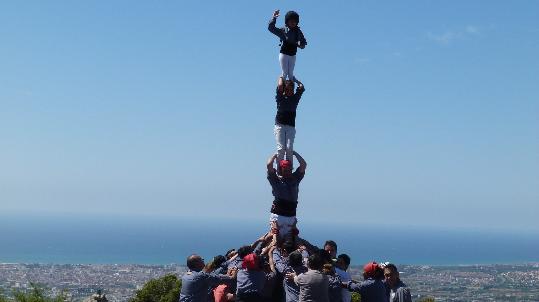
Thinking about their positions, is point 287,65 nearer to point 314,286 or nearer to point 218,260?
point 218,260

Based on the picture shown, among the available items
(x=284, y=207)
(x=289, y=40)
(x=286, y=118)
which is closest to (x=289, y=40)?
(x=289, y=40)

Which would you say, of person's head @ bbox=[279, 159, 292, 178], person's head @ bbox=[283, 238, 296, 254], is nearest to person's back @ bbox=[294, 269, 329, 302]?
person's head @ bbox=[283, 238, 296, 254]

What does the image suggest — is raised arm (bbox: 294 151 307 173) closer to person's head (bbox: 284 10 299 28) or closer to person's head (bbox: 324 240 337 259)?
person's head (bbox: 324 240 337 259)

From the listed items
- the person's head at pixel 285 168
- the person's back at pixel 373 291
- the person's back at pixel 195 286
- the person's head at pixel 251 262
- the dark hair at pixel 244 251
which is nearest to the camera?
the person's back at pixel 373 291

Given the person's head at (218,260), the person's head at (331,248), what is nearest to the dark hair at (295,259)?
the person's head at (331,248)

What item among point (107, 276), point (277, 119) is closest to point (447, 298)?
point (107, 276)

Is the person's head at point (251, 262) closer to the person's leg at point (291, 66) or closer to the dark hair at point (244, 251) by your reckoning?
the dark hair at point (244, 251)

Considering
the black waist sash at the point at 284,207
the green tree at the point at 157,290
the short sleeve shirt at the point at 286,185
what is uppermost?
the short sleeve shirt at the point at 286,185

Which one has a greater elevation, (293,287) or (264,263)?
(264,263)

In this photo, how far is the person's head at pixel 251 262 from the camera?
12.0 meters

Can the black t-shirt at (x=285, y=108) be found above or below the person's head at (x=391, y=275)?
above

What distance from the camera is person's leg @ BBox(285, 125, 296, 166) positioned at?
50.2 feet

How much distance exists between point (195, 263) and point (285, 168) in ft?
12.8

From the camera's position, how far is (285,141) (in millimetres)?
15398
